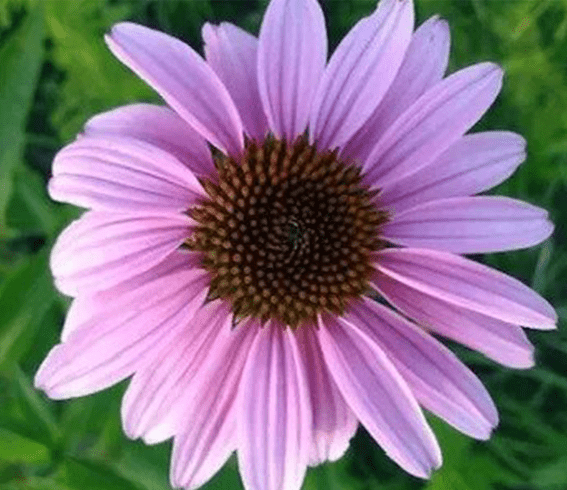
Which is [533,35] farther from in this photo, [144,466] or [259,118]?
[144,466]

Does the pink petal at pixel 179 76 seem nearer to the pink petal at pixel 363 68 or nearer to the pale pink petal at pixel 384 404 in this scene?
the pink petal at pixel 363 68

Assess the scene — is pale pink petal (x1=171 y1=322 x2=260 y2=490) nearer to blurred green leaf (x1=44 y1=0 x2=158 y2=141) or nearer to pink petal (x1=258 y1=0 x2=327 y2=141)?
pink petal (x1=258 y1=0 x2=327 y2=141)

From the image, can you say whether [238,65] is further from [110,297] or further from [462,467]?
[462,467]

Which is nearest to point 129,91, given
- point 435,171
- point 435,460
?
point 435,171

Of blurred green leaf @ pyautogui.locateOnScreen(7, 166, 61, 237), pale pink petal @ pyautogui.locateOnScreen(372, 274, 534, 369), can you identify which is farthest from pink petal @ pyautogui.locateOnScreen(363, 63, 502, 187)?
blurred green leaf @ pyautogui.locateOnScreen(7, 166, 61, 237)

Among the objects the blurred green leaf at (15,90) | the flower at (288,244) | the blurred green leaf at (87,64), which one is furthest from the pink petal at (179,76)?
the blurred green leaf at (87,64)

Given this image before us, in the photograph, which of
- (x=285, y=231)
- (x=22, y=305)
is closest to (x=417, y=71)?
(x=285, y=231)
